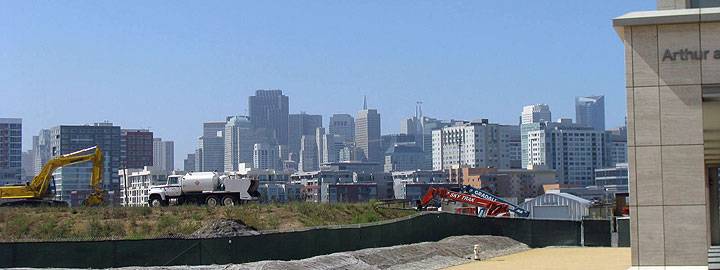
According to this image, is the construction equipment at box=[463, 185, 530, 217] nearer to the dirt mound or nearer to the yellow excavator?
the yellow excavator

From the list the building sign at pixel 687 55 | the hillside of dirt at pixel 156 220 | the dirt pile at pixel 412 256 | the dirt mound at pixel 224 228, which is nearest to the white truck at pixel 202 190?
the hillside of dirt at pixel 156 220

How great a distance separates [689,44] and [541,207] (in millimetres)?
69924

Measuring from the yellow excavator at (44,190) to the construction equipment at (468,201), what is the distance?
21590 mm

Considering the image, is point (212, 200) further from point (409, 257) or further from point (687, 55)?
point (687, 55)

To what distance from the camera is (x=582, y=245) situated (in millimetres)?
67062

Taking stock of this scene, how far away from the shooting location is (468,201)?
86562 mm

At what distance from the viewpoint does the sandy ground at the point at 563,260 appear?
4745 cm

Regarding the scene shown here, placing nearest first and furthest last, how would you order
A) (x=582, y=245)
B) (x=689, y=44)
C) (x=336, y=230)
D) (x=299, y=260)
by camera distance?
(x=689, y=44) < (x=299, y=260) < (x=336, y=230) < (x=582, y=245)

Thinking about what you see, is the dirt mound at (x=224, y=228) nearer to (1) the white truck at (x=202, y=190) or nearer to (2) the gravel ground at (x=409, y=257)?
(2) the gravel ground at (x=409, y=257)

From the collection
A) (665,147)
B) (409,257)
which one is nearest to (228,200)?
(409,257)

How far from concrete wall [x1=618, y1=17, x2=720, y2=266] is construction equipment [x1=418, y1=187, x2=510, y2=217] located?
53258 mm

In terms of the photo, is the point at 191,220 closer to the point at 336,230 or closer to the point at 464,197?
the point at 336,230

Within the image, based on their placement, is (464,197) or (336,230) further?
(464,197)

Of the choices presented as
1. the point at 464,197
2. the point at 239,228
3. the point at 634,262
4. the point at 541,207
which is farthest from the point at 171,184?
the point at 634,262
